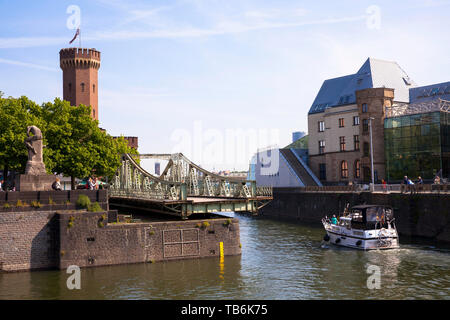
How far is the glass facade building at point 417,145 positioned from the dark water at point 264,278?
23.0 m

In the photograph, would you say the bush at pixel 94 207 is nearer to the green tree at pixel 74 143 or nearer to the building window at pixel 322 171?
the green tree at pixel 74 143

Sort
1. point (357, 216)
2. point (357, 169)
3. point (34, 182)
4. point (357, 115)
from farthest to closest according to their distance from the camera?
point (357, 169) < point (357, 115) < point (357, 216) < point (34, 182)

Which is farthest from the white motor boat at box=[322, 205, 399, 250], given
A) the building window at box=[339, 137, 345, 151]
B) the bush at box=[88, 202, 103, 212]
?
the building window at box=[339, 137, 345, 151]

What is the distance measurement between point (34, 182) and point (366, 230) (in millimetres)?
25376

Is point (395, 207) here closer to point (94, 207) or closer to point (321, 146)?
point (94, 207)

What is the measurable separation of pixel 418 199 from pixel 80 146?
36738 millimetres

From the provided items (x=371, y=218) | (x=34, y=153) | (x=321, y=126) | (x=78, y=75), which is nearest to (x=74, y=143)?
(x=34, y=153)

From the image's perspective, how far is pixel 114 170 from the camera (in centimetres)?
6025

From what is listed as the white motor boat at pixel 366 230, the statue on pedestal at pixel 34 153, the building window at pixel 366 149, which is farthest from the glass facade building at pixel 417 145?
the statue on pedestal at pixel 34 153

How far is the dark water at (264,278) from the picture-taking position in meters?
25.2

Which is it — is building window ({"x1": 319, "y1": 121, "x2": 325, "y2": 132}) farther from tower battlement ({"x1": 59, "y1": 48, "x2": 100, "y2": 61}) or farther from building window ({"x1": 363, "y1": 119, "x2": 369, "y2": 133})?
tower battlement ({"x1": 59, "y1": 48, "x2": 100, "y2": 61})

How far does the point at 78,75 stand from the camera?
9400 cm

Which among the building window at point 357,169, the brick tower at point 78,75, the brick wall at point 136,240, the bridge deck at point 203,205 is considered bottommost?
the brick wall at point 136,240
